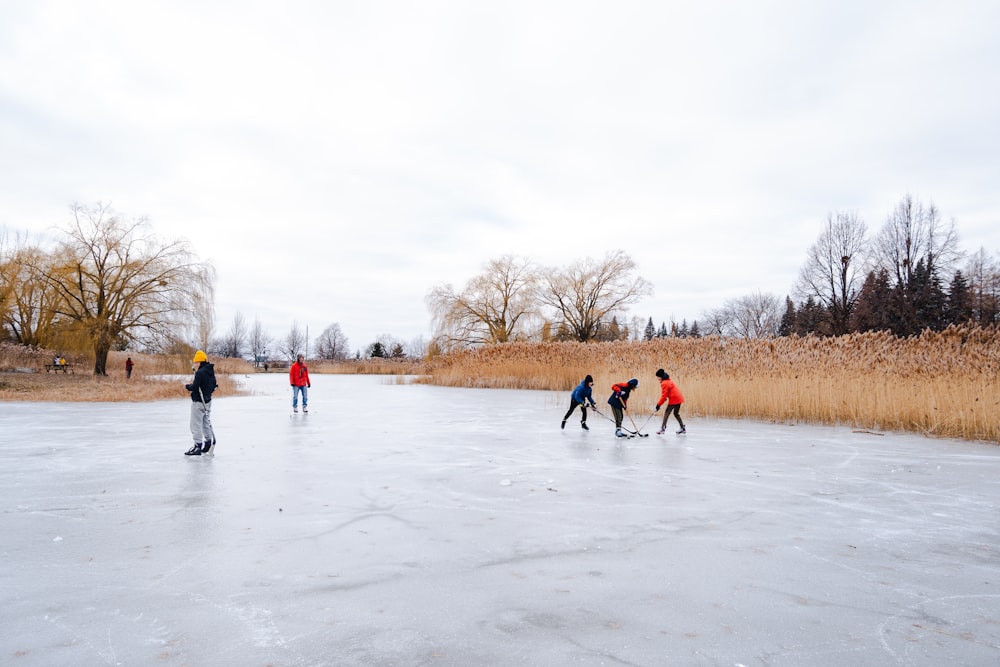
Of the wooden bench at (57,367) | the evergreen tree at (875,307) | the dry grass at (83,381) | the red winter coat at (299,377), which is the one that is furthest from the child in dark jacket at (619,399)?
the evergreen tree at (875,307)

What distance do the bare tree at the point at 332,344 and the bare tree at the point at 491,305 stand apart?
58118 mm

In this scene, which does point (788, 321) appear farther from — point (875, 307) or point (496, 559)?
point (496, 559)

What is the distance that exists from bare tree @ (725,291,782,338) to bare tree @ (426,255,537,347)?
36400 millimetres

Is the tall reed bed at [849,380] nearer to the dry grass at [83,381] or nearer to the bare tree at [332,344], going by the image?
the dry grass at [83,381]

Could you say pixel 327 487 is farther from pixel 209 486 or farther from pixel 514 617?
pixel 514 617

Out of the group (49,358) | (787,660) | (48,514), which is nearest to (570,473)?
(787,660)

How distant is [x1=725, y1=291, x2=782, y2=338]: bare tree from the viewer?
70.0m

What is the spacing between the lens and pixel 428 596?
3182mm

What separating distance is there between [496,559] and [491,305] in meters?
38.6

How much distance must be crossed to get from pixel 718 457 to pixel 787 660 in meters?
5.67

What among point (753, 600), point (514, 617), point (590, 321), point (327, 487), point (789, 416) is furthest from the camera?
point (590, 321)

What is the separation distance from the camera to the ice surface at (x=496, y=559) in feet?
8.74

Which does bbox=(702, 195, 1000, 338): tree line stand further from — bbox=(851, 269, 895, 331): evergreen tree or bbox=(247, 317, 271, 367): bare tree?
bbox=(247, 317, 271, 367): bare tree

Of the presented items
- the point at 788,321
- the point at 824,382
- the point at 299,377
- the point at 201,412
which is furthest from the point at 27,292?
the point at 788,321
